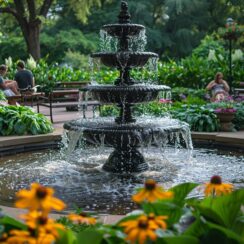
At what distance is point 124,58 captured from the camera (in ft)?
22.1

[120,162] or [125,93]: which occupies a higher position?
[125,93]

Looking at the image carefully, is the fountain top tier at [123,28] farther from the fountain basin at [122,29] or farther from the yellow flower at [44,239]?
the yellow flower at [44,239]

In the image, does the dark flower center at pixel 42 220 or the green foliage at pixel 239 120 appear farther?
the green foliage at pixel 239 120

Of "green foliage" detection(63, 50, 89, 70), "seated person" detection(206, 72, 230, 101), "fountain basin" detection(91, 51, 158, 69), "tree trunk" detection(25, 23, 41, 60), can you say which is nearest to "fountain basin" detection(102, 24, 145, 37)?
"fountain basin" detection(91, 51, 158, 69)

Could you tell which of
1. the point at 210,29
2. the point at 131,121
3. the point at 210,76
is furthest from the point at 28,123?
the point at 210,29

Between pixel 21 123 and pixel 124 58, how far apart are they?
3.31m

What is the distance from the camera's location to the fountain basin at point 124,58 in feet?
22.1

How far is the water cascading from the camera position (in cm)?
650

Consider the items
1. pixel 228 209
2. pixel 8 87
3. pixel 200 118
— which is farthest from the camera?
pixel 8 87

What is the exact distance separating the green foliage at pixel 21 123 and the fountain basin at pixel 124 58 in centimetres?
277

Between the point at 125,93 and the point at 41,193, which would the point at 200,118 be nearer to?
the point at 125,93

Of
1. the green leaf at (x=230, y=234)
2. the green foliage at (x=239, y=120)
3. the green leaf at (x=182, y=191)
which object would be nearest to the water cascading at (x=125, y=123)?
the green foliage at (x=239, y=120)

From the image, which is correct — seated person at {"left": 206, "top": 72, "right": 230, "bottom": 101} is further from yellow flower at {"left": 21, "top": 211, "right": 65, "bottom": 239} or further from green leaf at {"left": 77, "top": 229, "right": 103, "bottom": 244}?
yellow flower at {"left": 21, "top": 211, "right": 65, "bottom": 239}

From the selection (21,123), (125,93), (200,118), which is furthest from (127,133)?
(200,118)
